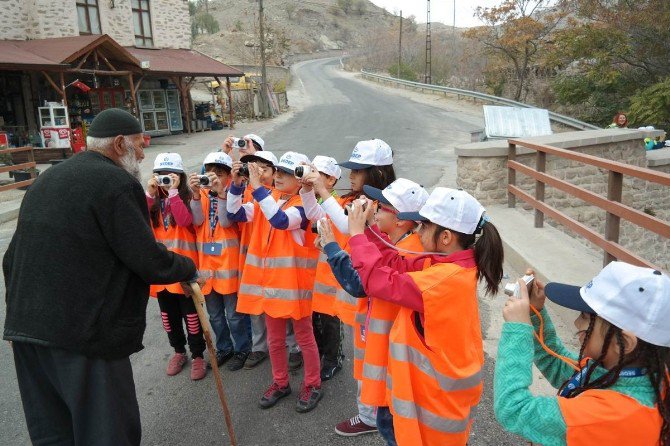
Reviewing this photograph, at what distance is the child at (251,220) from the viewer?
11.7ft

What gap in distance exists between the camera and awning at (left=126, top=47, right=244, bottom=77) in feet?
71.4

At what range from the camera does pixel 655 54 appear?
1972 centimetres

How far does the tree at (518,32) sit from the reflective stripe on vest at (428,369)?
88.6ft

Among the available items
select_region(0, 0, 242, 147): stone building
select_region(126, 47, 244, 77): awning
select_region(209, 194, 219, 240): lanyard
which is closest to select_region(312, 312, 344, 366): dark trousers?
select_region(209, 194, 219, 240): lanyard

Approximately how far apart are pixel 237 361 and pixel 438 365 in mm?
2222

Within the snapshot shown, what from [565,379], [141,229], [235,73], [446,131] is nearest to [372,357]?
[565,379]

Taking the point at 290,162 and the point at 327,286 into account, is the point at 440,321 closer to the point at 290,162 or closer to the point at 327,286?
the point at 327,286

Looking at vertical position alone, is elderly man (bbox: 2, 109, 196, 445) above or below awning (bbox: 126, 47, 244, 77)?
below

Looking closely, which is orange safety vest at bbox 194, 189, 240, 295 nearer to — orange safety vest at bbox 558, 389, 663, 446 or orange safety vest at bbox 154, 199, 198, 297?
orange safety vest at bbox 154, 199, 198, 297

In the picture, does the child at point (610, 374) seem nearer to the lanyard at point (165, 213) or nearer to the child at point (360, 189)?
the child at point (360, 189)

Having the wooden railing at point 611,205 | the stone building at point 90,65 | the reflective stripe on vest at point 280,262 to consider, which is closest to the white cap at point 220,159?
the reflective stripe on vest at point 280,262

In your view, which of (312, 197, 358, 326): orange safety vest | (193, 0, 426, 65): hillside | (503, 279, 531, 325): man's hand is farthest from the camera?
(193, 0, 426, 65): hillside

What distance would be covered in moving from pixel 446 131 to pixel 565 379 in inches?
733

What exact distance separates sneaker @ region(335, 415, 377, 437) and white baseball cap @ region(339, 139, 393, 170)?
159 cm
